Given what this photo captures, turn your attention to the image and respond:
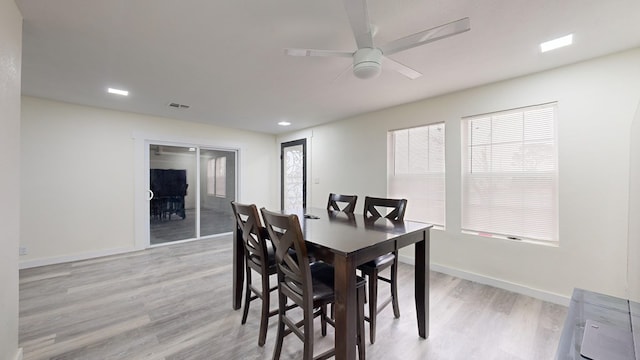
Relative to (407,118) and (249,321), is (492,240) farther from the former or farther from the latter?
(249,321)

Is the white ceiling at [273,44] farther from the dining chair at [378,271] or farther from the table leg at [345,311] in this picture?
the table leg at [345,311]

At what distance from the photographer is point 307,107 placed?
385cm

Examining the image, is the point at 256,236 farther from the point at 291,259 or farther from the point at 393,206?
the point at 393,206

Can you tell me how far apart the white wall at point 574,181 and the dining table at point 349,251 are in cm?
150

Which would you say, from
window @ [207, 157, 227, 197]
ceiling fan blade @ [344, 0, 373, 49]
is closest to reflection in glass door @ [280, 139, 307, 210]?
window @ [207, 157, 227, 197]

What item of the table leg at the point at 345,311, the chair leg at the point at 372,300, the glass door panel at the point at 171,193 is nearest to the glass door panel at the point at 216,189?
the glass door panel at the point at 171,193

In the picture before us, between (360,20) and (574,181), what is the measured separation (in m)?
2.60

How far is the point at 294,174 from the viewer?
574cm

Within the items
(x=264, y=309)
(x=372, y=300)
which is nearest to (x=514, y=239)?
(x=372, y=300)

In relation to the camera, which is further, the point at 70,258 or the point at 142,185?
the point at 142,185

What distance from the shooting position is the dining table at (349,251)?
4.42 ft

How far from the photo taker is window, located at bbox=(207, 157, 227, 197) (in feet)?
17.0

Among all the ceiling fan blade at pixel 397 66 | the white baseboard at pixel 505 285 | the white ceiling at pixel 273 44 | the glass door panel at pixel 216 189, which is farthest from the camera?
the glass door panel at pixel 216 189

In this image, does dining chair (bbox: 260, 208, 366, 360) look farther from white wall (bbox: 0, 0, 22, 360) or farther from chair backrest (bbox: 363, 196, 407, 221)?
white wall (bbox: 0, 0, 22, 360)
